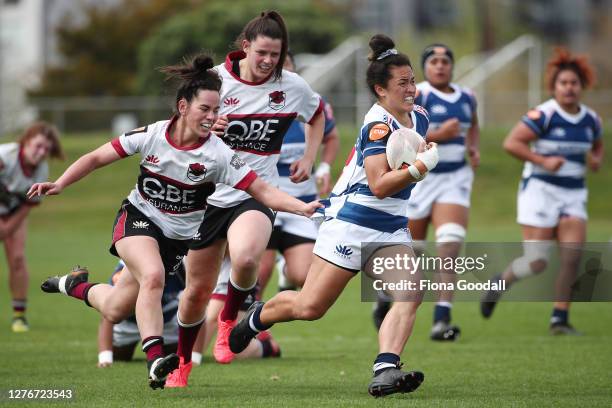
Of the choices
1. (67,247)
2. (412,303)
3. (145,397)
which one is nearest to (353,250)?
(412,303)

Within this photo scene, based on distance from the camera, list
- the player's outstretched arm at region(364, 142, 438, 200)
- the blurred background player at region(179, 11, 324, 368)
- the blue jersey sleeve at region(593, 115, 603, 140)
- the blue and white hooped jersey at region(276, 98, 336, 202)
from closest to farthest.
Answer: the player's outstretched arm at region(364, 142, 438, 200) → the blurred background player at region(179, 11, 324, 368) → the blue and white hooped jersey at region(276, 98, 336, 202) → the blue jersey sleeve at region(593, 115, 603, 140)

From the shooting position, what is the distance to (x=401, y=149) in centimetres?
660

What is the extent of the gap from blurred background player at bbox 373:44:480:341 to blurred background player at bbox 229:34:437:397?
345 centimetres

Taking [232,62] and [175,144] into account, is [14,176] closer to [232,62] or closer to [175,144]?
[232,62]

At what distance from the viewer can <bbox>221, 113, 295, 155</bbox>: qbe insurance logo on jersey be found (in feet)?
26.1

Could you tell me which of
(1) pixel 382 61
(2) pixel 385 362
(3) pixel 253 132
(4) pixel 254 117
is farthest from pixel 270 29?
(2) pixel 385 362

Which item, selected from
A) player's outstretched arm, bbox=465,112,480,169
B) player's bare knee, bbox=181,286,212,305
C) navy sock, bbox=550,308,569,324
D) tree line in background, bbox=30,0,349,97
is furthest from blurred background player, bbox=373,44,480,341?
tree line in background, bbox=30,0,349,97

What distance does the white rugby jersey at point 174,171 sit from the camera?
23.3ft

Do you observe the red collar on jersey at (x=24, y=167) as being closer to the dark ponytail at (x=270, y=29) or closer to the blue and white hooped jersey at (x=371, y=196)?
the dark ponytail at (x=270, y=29)

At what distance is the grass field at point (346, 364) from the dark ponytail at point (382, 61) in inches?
76.3

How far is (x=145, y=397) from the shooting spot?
6867mm

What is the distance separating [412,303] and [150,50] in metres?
37.7

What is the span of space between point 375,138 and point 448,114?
407cm

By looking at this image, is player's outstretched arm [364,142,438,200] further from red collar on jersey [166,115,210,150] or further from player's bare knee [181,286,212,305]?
player's bare knee [181,286,212,305]
